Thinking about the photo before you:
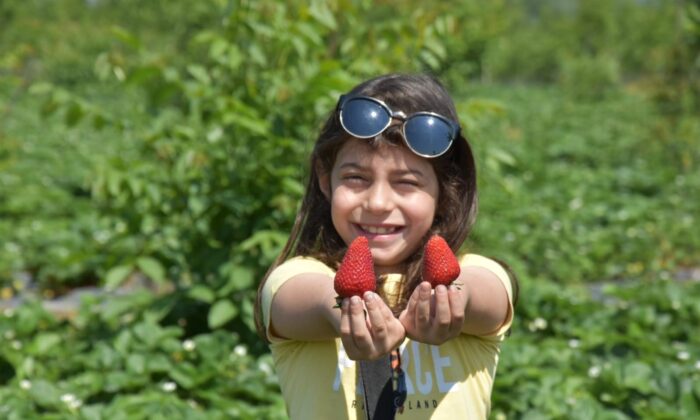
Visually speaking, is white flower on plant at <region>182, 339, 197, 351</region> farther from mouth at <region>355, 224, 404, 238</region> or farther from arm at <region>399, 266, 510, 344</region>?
arm at <region>399, 266, 510, 344</region>

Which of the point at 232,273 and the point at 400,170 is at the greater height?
the point at 400,170

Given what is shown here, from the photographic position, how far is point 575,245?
662cm

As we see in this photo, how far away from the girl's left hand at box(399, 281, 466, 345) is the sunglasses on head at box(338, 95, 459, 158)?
1.16 feet

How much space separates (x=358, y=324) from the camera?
116 cm

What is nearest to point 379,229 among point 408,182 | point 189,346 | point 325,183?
point 408,182

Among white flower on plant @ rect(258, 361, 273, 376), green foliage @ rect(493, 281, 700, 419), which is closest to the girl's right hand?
green foliage @ rect(493, 281, 700, 419)

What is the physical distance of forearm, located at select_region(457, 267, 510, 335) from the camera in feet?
4.58

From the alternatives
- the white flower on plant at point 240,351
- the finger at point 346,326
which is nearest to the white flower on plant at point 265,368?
the white flower on plant at point 240,351

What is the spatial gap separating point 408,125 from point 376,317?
17.5 inches

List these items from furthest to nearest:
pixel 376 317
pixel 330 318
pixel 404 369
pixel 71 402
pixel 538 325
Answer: pixel 538 325 < pixel 71 402 < pixel 404 369 < pixel 330 318 < pixel 376 317

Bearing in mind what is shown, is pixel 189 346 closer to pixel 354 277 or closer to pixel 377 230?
pixel 377 230

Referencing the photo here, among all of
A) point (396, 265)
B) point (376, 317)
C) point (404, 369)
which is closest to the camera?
point (376, 317)

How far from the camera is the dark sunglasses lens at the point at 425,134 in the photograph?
4.89 ft

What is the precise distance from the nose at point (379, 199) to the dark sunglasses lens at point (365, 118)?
0.31ft
